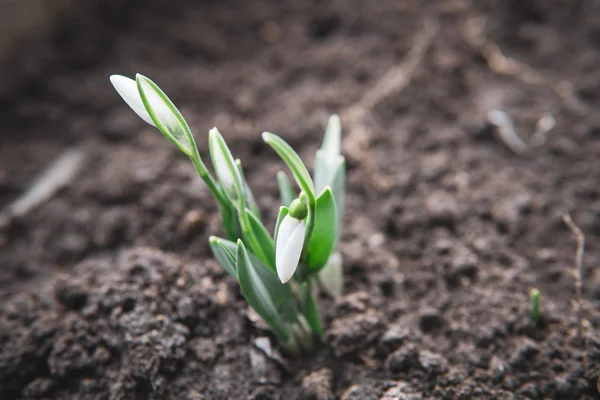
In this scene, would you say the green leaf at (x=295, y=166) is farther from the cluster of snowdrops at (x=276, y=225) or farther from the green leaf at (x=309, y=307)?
the green leaf at (x=309, y=307)

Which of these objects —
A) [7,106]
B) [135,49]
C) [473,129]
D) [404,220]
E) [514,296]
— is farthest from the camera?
[135,49]

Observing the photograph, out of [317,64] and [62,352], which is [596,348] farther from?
[317,64]

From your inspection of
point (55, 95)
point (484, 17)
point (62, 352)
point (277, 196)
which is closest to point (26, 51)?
point (55, 95)

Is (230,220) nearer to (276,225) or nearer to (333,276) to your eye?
(276,225)

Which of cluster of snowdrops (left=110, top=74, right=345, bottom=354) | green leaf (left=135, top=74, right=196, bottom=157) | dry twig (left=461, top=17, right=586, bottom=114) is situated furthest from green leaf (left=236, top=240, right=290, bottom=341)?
dry twig (left=461, top=17, right=586, bottom=114)

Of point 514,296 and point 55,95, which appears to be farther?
point 55,95

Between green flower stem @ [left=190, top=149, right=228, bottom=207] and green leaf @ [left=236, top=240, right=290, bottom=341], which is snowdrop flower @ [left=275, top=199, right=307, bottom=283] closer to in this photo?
green leaf @ [left=236, top=240, right=290, bottom=341]
